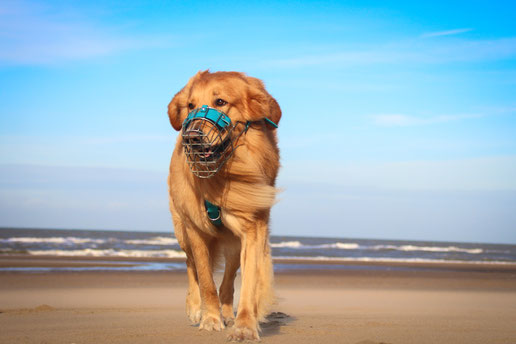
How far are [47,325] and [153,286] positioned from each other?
18.9 ft

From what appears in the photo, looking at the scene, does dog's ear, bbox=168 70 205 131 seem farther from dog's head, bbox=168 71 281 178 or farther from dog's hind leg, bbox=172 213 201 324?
dog's hind leg, bbox=172 213 201 324

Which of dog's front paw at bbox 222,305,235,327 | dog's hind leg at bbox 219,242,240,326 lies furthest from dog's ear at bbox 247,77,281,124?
dog's front paw at bbox 222,305,235,327

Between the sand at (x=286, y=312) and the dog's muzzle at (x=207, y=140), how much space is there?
61.2 inches

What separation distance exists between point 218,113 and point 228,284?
2.43 meters

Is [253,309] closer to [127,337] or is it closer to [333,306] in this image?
[127,337]

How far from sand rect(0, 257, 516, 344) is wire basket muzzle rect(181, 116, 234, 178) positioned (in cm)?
153

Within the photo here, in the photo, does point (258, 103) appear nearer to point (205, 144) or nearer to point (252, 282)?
point (205, 144)

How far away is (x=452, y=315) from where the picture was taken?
7.22 m

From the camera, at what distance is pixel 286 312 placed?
292 inches

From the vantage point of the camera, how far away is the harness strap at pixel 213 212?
4.92 metres

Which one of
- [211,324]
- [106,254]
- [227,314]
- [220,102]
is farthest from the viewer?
[106,254]

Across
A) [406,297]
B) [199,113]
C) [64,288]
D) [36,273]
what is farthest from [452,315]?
[36,273]

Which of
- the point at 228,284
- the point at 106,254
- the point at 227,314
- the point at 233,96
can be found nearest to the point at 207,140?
the point at 233,96

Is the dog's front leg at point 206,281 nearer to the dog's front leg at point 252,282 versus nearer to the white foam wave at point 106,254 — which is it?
the dog's front leg at point 252,282
